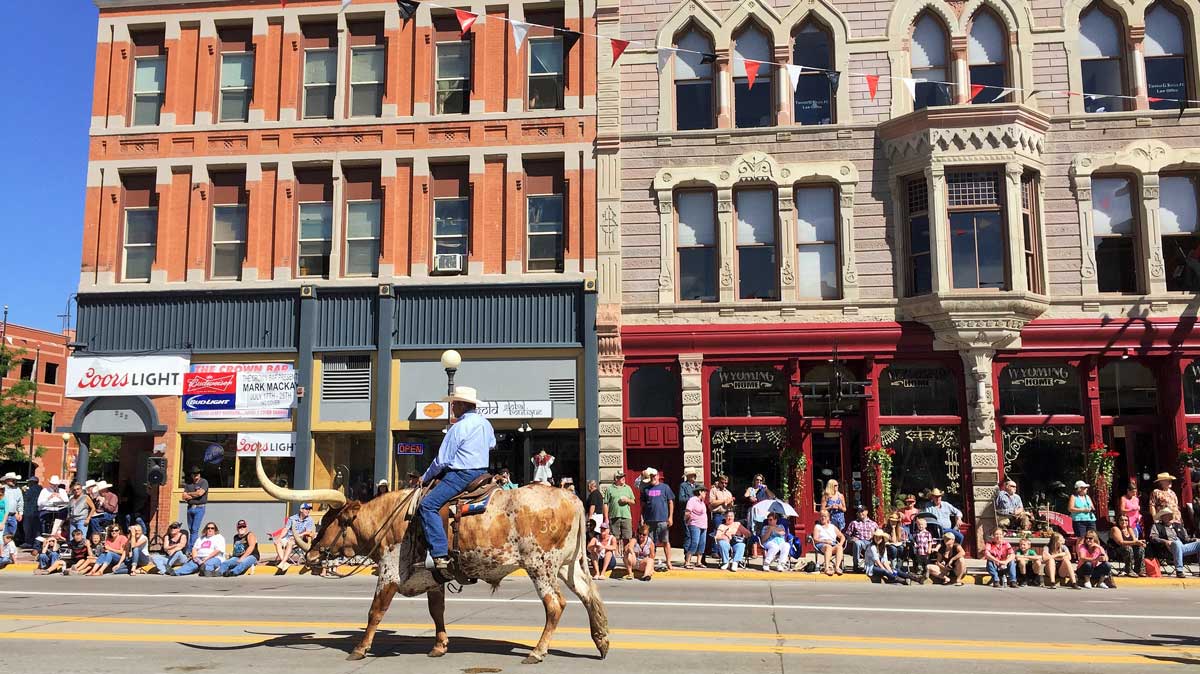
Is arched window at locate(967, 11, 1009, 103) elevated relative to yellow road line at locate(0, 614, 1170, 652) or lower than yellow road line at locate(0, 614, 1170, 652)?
elevated

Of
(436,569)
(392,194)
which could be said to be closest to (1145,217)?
(392,194)

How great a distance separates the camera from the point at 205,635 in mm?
→ 9688

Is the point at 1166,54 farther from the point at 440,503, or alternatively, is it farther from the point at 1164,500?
the point at 440,503

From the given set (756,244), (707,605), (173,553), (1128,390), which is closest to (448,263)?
(756,244)

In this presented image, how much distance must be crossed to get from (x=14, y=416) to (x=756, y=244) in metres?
39.5

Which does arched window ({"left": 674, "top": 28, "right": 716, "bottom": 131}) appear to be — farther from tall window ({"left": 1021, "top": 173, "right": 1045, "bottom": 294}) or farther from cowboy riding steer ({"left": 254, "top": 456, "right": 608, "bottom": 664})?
cowboy riding steer ({"left": 254, "top": 456, "right": 608, "bottom": 664})

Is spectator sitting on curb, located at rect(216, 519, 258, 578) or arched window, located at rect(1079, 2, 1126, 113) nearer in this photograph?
spectator sitting on curb, located at rect(216, 519, 258, 578)

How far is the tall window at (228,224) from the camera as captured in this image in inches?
955

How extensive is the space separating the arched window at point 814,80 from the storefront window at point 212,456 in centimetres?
1578

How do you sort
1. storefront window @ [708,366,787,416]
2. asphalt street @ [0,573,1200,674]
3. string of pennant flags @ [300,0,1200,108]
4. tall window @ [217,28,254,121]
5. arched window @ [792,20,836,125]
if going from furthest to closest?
1. tall window @ [217,28,254,121]
2. arched window @ [792,20,836,125]
3. storefront window @ [708,366,787,416]
4. string of pennant flags @ [300,0,1200,108]
5. asphalt street @ [0,573,1200,674]

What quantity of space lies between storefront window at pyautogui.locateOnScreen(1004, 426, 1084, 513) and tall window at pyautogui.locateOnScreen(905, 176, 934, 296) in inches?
149

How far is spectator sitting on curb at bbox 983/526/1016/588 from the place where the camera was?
16.4 m

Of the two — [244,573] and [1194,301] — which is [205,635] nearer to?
[244,573]

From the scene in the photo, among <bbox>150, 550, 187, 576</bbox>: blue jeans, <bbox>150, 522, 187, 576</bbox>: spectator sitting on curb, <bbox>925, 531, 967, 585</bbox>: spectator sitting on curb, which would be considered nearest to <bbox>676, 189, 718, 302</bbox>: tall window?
<bbox>925, 531, 967, 585</bbox>: spectator sitting on curb
